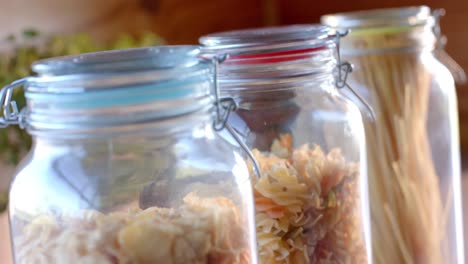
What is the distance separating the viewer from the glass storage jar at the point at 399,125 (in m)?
0.49

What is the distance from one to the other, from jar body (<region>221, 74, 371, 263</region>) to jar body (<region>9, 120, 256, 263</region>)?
0.03 meters

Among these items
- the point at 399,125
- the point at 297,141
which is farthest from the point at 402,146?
the point at 297,141

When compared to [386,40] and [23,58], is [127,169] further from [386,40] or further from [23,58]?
[23,58]

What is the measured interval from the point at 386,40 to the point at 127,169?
0.24 m

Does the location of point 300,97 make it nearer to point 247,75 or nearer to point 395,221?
point 247,75

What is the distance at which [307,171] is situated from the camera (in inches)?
14.8

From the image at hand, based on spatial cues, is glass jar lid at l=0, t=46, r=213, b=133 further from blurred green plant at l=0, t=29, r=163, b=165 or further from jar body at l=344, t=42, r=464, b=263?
blurred green plant at l=0, t=29, r=163, b=165

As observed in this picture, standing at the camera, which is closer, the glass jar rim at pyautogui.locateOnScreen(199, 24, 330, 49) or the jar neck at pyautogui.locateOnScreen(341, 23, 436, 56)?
the glass jar rim at pyautogui.locateOnScreen(199, 24, 330, 49)

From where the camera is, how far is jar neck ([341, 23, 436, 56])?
482 mm

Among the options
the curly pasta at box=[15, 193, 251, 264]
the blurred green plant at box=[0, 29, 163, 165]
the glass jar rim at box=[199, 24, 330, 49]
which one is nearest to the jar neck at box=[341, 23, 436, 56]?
the glass jar rim at box=[199, 24, 330, 49]

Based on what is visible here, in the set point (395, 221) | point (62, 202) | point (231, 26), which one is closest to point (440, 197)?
point (395, 221)

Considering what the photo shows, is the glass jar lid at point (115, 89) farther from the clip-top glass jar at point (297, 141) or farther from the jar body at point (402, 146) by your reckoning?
the jar body at point (402, 146)

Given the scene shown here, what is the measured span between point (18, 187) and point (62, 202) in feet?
0.10

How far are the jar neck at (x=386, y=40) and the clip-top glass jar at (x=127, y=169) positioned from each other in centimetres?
18
